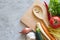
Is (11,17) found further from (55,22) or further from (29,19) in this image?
(55,22)

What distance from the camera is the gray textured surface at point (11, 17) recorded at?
2.87ft

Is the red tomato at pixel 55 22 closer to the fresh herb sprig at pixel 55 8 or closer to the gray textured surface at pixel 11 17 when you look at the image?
the fresh herb sprig at pixel 55 8

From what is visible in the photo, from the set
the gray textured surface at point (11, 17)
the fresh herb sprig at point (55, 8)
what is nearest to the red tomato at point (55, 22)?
the fresh herb sprig at point (55, 8)

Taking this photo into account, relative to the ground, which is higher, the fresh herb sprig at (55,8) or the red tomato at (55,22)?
the fresh herb sprig at (55,8)

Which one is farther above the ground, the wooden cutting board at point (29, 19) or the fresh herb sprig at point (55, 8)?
the fresh herb sprig at point (55, 8)

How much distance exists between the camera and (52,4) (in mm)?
880

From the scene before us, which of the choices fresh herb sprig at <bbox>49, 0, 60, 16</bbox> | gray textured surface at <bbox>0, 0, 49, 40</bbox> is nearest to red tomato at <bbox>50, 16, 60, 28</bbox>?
fresh herb sprig at <bbox>49, 0, 60, 16</bbox>

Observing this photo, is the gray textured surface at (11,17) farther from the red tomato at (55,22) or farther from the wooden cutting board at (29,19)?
the red tomato at (55,22)

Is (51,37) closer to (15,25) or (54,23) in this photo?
(54,23)

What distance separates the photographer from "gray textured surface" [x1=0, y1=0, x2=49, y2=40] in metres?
0.88

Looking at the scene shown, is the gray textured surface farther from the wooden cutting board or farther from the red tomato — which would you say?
the red tomato

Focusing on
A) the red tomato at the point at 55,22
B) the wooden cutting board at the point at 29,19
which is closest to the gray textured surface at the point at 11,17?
the wooden cutting board at the point at 29,19

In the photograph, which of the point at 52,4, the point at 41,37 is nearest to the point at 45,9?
the point at 52,4

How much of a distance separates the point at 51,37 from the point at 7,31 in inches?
8.3
